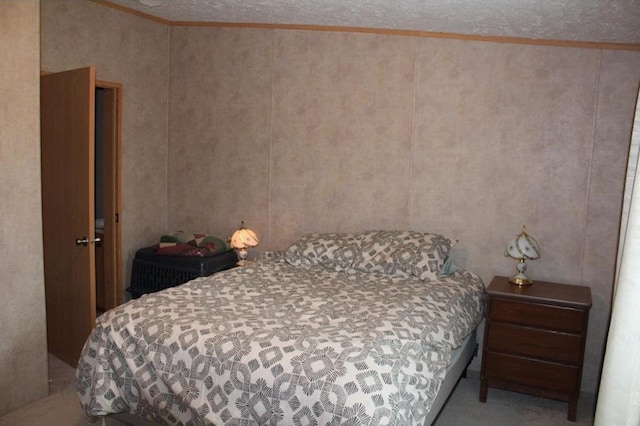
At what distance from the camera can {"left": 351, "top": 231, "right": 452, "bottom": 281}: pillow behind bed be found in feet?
11.4

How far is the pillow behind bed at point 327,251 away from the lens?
145 inches

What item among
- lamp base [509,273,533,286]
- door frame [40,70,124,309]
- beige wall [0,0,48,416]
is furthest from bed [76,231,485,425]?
door frame [40,70,124,309]

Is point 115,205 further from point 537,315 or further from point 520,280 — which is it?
point 537,315

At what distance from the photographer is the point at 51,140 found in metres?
3.51

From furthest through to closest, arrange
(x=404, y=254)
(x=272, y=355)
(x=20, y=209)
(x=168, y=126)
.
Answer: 1. (x=168, y=126)
2. (x=404, y=254)
3. (x=20, y=209)
4. (x=272, y=355)

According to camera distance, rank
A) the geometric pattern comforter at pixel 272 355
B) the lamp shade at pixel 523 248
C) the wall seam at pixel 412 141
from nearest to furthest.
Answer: the geometric pattern comforter at pixel 272 355, the lamp shade at pixel 523 248, the wall seam at pixel 412 141

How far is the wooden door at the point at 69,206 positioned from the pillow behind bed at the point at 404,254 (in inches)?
70.0

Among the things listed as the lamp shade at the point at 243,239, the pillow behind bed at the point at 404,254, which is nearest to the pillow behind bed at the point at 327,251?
the pillow behind bed at the point at 404,254

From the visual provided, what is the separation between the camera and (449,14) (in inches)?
126

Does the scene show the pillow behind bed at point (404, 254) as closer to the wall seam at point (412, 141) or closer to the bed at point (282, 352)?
the bed at point (282, 352)

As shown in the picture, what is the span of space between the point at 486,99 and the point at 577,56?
627 mm

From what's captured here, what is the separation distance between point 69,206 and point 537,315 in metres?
3.03

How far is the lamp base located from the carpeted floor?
2.45ft

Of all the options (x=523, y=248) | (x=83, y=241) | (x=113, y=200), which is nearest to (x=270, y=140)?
(x=113, y=200)
